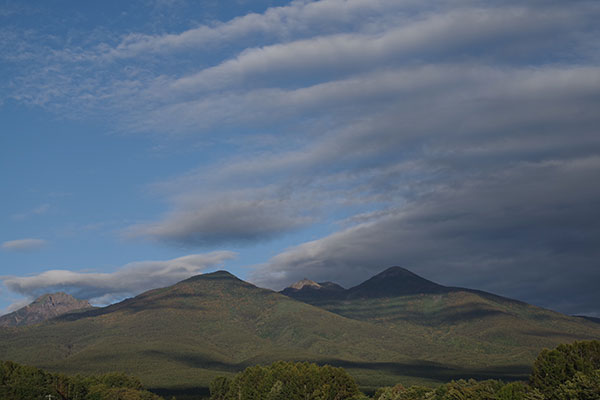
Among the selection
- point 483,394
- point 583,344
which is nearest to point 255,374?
point 483,394

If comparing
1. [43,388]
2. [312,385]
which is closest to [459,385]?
[312,385]

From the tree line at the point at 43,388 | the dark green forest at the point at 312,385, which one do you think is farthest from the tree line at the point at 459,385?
the tree line at the point at 43,388

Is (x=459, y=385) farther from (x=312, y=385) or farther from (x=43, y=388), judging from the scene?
(x=43, y=388)

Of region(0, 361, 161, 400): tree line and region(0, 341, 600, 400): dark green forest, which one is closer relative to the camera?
region(0, 341, 600, 400): dark green forest

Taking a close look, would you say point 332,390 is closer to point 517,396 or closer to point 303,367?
point 303,367

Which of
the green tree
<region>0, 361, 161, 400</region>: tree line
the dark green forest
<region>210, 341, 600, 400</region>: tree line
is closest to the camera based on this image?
<region>210, 341, 600, 400</region>: tree line

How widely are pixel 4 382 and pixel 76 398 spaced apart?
19.5 meters

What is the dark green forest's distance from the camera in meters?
142

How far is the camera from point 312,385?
16925 cm

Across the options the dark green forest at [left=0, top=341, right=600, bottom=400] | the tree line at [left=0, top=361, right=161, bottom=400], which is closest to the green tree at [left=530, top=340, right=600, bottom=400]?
the dark green forest at [left=0, top=341, right=600, bottom=400]

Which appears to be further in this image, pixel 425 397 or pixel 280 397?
pixel 280 397

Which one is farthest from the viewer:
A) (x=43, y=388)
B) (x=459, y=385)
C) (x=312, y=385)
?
(x=459, y=385)

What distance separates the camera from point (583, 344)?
145 metres

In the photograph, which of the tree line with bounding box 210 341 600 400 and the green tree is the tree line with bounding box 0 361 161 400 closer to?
the tree line with bounding box 210 341 600 400
